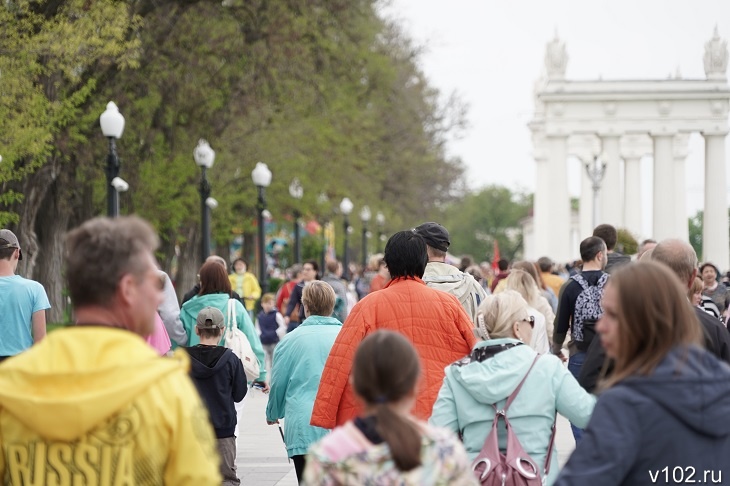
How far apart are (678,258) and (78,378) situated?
403 centimetres

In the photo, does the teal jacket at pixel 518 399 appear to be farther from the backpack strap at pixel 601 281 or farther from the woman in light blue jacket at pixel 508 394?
the backpack strap at pixel 601 281

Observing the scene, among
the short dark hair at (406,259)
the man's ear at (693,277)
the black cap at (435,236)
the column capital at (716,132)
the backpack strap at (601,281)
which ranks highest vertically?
the column capital at (716,132)

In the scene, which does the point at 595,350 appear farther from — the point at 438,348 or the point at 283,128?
the point at 283,128

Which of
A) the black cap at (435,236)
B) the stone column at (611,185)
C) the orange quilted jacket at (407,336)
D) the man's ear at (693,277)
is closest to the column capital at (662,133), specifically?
the stone column at (611,185)

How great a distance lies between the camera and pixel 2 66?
65.5ft

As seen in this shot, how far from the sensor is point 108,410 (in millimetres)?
3914

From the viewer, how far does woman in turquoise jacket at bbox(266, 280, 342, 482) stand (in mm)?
8727

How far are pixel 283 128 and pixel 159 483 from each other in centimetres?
3357

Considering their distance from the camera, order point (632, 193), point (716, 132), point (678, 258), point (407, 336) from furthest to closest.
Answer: point (632, 193), point (716, 132), point (407, 336), point (678, 258)

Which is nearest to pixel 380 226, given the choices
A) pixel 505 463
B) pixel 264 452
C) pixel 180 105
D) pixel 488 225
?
pixel 180 105

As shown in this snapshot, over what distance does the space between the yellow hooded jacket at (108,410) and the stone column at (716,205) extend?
7546cm

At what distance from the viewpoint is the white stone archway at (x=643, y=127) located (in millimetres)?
76688

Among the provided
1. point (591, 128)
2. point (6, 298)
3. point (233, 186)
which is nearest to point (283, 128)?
point (233, 186)

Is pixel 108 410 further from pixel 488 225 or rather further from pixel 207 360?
pixel 488 225
